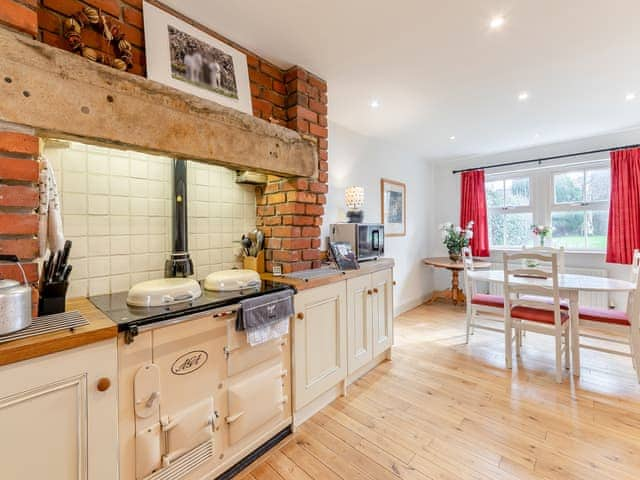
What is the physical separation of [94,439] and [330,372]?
132 cm

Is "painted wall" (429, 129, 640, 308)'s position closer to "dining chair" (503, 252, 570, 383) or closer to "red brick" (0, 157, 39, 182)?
"dining chair" (503, 252, 570, 383)

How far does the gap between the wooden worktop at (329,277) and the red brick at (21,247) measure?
1113 mm

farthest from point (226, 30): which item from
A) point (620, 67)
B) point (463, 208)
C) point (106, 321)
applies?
point (463, 208)

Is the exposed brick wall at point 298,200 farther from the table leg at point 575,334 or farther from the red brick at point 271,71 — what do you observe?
the table leg at point 575,334

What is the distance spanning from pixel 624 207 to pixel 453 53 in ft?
10.5

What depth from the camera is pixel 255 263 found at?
209 centimetres

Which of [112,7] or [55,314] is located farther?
[112,7]

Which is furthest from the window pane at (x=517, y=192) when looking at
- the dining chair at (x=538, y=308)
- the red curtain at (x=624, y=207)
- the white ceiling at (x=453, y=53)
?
the dining chair at (x=538, y=308)

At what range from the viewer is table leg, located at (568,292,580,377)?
2.34 meters

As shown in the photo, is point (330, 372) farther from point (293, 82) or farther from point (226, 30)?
point (226, 30)

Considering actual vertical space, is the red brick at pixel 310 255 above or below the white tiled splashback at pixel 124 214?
below

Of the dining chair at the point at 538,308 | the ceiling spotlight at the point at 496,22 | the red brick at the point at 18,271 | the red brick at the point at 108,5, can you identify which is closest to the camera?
the red brick at the point at 18,271

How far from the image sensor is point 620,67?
2.12 m

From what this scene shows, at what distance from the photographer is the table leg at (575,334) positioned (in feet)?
7.68
